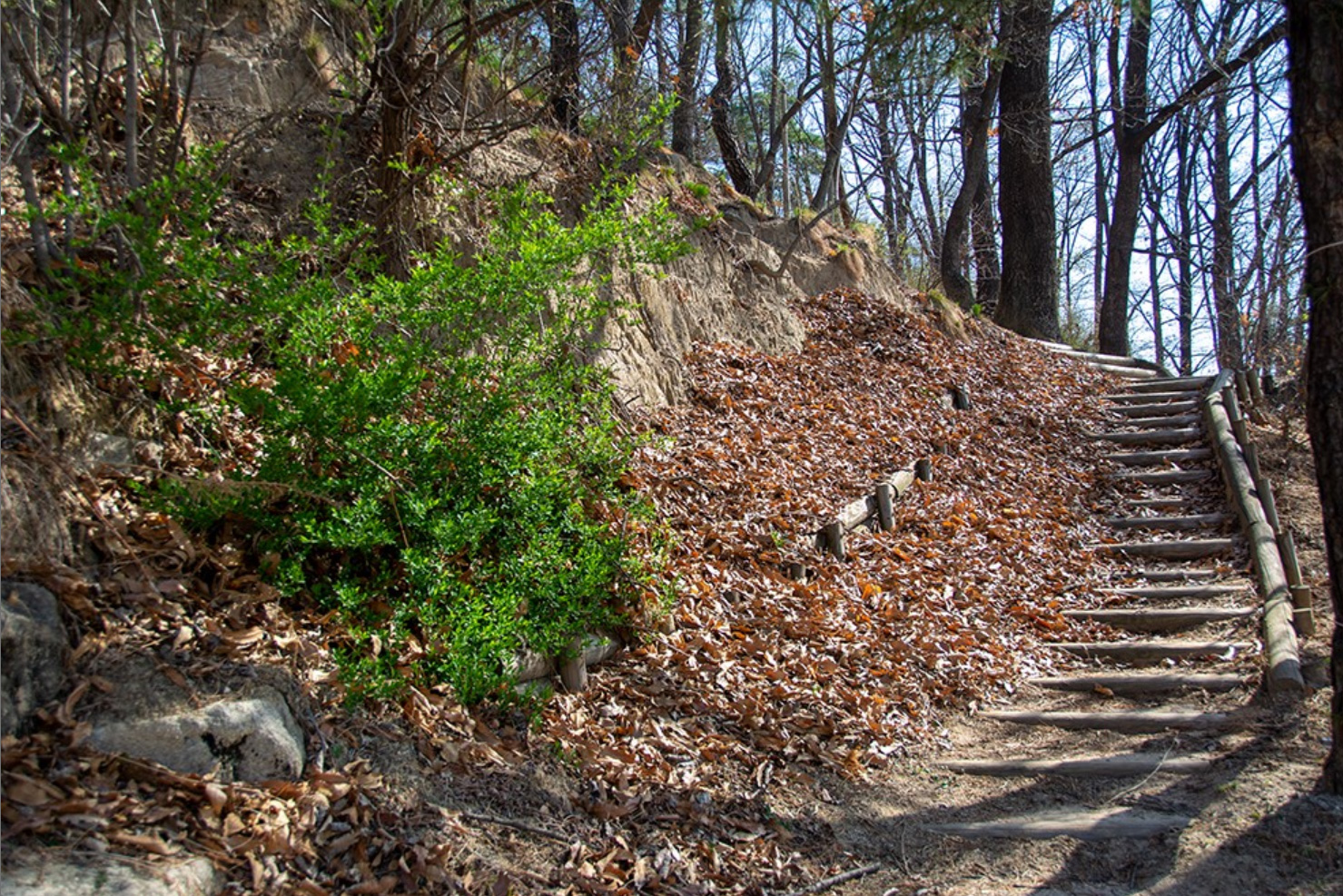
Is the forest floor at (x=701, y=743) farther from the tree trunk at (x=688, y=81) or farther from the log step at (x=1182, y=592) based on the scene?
the tree trunk at (x=688, y=81)

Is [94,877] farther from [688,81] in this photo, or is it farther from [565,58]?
[688,81]

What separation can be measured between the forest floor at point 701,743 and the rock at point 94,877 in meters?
0.05

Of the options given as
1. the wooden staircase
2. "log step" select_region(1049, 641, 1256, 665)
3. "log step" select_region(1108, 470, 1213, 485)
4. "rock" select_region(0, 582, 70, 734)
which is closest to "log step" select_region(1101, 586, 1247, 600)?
the wooden staircase

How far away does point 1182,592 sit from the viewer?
754 centimetres

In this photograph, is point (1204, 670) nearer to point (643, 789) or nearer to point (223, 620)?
point (643, 789)

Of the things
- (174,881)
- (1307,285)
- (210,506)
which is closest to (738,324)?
(1307,285)

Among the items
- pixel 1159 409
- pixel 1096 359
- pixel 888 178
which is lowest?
pixel 1159 409

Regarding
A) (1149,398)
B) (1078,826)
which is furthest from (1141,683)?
(1149,398)

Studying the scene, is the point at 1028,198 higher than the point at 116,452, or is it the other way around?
the point at 1028,198

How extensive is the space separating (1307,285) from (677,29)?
36.2ft

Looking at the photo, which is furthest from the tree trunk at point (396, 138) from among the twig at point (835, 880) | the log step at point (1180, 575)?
the log step at point (1180, 575)

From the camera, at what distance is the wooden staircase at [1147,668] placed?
15.8ft

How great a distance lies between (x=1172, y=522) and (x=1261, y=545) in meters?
1.32

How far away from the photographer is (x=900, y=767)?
505cm
